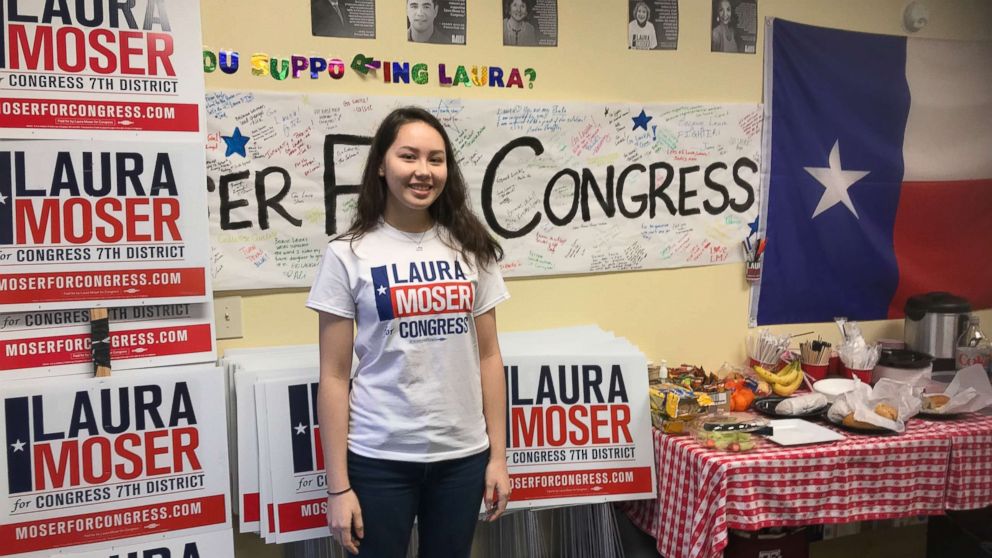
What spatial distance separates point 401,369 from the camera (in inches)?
56.8

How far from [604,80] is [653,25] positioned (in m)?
0.27

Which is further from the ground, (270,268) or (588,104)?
(588,104)

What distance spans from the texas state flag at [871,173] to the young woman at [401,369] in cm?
157

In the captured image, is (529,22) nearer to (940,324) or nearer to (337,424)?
(337,424)

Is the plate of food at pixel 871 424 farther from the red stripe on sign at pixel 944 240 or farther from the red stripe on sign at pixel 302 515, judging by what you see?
the red stripe on sign at pixel 302 515

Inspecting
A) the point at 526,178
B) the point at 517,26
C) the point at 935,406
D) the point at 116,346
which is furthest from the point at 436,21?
the point at 935,406

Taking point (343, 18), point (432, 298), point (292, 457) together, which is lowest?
point (292, 457)

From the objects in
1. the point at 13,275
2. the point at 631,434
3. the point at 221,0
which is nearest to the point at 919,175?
the point at 631,434

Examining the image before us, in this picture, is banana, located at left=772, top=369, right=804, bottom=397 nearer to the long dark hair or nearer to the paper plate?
the paper plate

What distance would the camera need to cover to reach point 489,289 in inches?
62.6

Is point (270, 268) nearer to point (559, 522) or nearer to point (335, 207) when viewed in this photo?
point (335, 207)

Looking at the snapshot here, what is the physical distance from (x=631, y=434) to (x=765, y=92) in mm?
1371

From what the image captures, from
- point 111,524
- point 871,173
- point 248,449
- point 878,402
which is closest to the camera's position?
point 111,524

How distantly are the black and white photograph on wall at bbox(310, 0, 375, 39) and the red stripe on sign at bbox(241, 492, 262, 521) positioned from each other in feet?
4.36
